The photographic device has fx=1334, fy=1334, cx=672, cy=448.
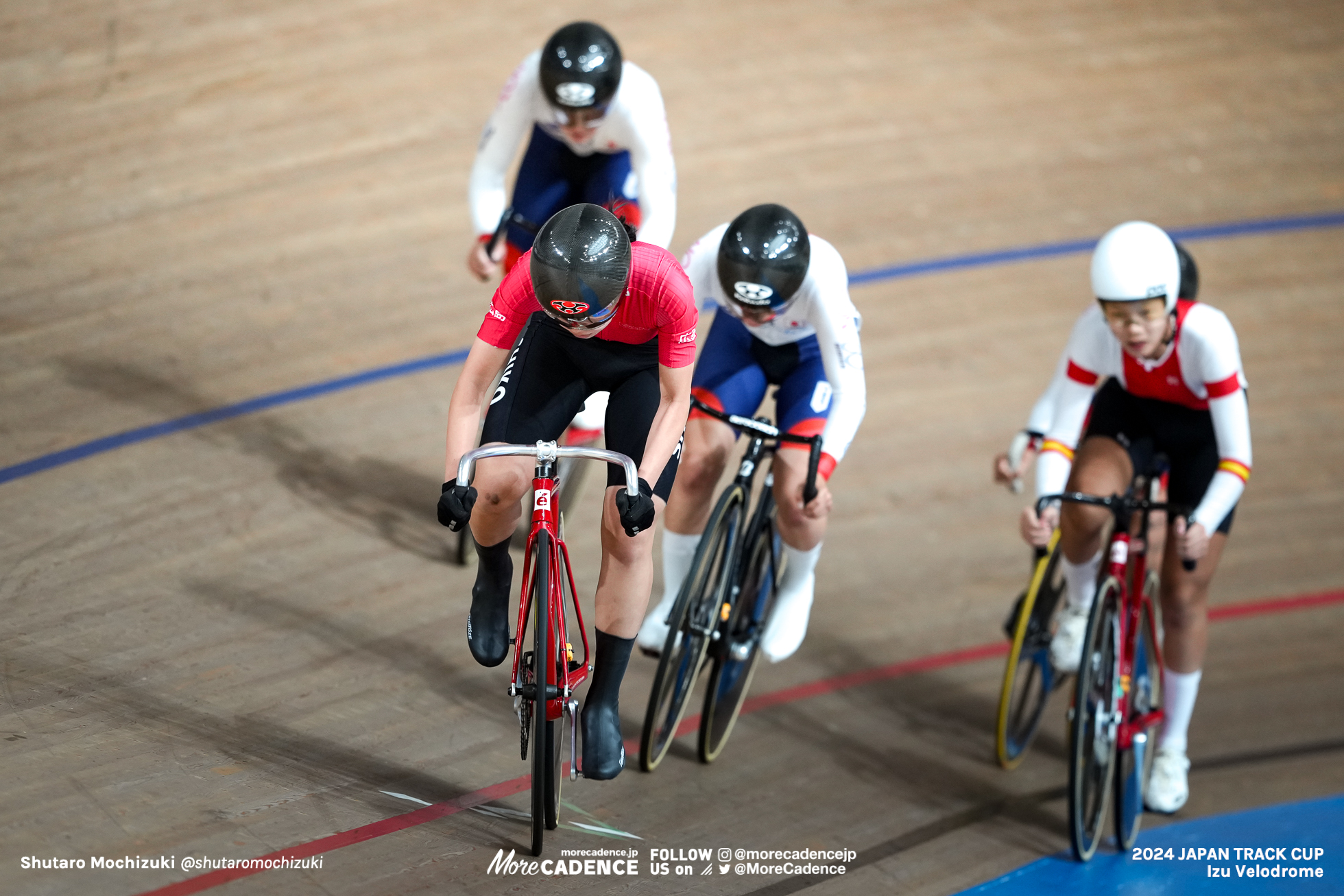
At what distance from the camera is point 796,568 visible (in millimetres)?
3482

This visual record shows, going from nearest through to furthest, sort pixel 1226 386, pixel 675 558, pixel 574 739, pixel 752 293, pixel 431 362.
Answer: pixel 574 739 < pixel 752 293 < pixel 1226 386 < pixel 675 558 < pixel 431 362

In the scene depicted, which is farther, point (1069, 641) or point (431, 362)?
point (431, 362)

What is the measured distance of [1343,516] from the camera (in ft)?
16.3

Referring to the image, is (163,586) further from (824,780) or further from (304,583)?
(824,780)

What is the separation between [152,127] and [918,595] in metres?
3.86

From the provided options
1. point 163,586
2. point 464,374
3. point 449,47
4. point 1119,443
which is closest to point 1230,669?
point 1119,443

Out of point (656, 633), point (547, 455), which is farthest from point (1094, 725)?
point (547, 455)

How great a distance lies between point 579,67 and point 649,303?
1132 mm

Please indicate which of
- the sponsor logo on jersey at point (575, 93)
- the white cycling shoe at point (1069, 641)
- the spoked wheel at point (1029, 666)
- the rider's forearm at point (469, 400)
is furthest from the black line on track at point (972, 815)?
the sponsor logo on jersey at point (575, 93)

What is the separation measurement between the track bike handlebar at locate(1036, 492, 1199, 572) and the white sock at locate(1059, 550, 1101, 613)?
0.26m

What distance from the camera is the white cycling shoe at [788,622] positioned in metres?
3.48

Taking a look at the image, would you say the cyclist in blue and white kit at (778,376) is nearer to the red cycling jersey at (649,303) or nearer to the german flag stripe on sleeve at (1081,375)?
the red cycling jersey at (649,303)

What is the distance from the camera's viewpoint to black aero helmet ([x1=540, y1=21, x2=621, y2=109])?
142 inches

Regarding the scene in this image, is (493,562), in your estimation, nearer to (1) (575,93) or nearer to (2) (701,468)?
(2) (701,468)
